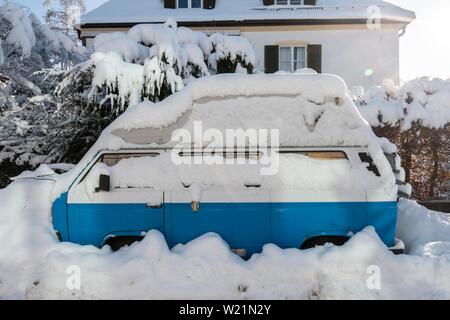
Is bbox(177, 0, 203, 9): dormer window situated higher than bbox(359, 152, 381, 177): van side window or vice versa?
bbox(177, 0, 203, 9): dormer window

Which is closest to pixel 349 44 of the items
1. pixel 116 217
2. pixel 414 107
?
pixel 414 107

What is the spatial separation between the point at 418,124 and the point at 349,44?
25.4ft

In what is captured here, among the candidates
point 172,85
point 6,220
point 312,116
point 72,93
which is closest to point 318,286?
point 312,116

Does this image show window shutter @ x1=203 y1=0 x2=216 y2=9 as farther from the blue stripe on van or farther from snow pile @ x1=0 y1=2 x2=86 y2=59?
the blue stripe on van

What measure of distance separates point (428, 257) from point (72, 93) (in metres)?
6.90

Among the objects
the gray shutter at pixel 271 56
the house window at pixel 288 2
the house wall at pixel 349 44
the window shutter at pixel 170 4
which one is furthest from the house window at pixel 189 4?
the gray shutter at pixel 271 56

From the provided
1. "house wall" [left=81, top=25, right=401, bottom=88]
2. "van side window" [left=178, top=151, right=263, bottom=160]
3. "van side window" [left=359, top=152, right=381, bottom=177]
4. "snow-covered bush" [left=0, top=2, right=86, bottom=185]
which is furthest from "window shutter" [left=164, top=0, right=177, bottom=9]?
"van side window" [left=359, top=152, right=381, bottom=177]

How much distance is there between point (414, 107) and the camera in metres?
8.95

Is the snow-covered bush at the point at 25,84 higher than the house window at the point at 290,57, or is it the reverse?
the house window at the point at 290,57

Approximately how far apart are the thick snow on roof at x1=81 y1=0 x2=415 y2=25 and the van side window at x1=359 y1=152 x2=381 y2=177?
40.2 ft

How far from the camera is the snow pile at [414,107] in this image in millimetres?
8938

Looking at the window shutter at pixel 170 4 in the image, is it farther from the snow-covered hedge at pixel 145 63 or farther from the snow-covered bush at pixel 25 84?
the snow-covered hedge at pixel 145 63

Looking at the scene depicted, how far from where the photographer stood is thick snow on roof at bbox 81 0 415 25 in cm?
1531

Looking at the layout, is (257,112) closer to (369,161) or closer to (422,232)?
(369,161)
